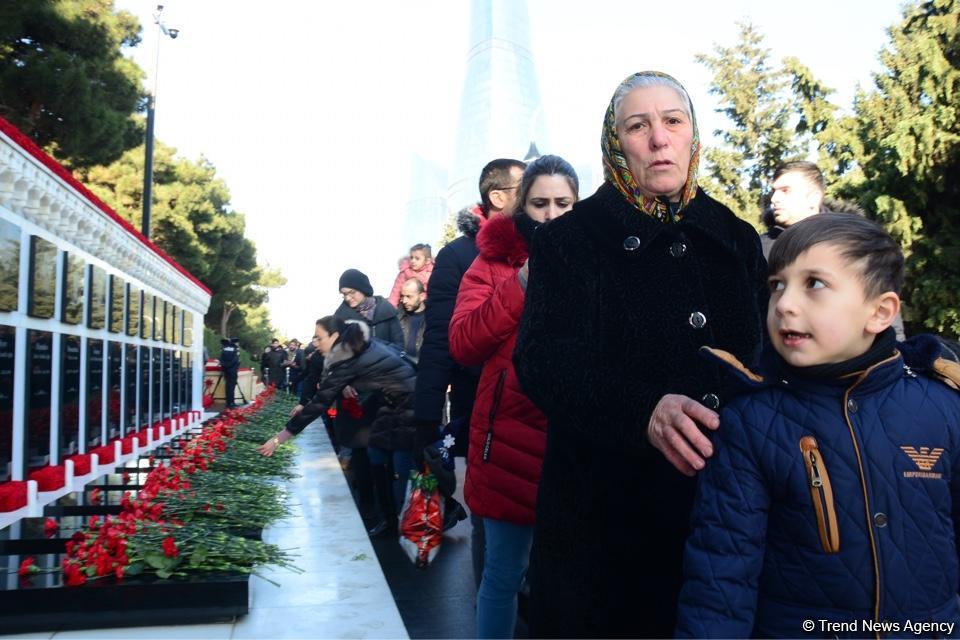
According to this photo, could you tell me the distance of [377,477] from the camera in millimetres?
8273

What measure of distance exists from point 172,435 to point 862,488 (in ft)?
47.1

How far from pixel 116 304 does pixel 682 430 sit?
10.7m

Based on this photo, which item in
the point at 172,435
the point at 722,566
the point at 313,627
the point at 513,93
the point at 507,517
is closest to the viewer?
the point at 722,566

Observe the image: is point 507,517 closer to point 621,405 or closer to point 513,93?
point 621,405

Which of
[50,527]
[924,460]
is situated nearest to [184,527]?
[50,527]

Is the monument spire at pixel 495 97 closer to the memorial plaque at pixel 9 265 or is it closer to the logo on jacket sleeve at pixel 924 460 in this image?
the memorial plaque at pixel 9 265

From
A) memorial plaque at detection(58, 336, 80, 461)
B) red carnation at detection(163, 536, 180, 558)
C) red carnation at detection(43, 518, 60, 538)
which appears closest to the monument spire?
memorial plaque at detection(58, 336, 80, 461)

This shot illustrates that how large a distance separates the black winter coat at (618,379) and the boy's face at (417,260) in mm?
7869

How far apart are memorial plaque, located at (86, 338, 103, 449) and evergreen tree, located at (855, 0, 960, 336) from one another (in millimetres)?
17522

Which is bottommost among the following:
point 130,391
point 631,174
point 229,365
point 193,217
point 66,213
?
point 130,391

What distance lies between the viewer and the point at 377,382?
8148 mm

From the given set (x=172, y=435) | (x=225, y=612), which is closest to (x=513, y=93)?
(x=172, y=435)

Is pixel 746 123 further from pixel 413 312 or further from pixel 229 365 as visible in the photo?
pixel 413 312

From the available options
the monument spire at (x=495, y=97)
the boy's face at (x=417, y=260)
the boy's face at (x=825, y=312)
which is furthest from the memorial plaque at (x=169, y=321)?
the monument spire at (x=495, y=97)
